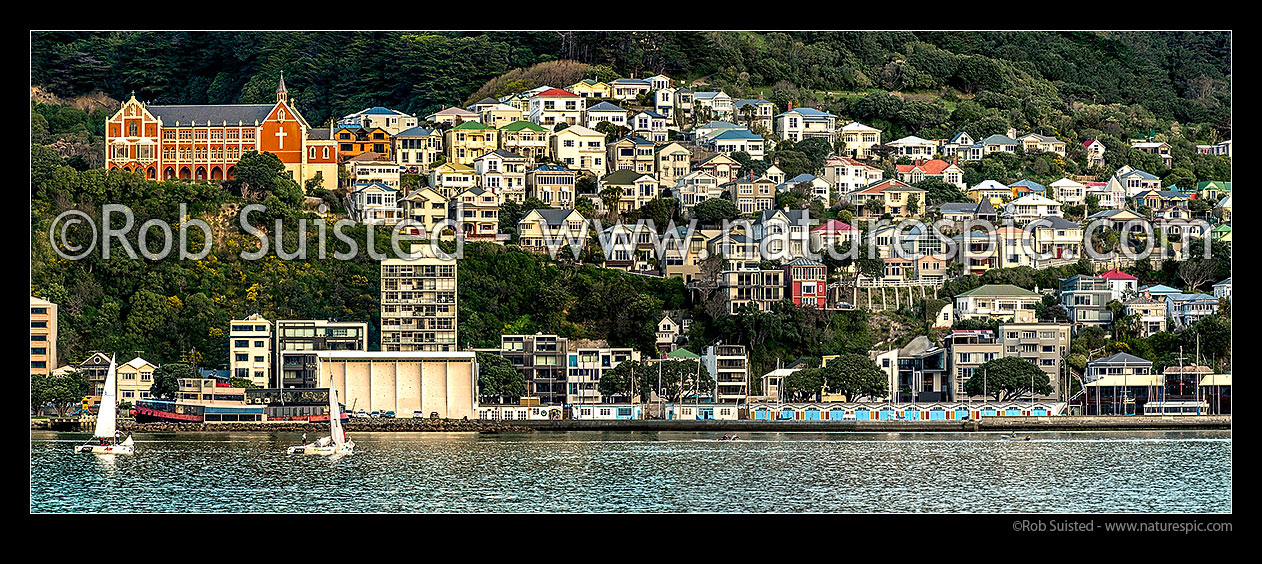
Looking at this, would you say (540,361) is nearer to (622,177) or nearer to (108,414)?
(108,414)

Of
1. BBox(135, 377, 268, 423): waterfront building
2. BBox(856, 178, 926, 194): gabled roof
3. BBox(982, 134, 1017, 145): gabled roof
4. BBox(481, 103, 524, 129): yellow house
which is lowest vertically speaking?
BBox(135, 377, 268, 423): waterfront building

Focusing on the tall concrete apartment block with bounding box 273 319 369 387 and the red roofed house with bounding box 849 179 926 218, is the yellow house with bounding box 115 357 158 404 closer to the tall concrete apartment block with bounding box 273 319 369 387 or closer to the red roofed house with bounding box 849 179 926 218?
the tall concrete apartment block with bounding box 273 319 369 387

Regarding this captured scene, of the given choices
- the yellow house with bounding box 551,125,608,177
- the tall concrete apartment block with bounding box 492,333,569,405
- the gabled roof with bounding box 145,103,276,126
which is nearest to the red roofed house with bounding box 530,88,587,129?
the yellow house with bounding box 551,125,608,177

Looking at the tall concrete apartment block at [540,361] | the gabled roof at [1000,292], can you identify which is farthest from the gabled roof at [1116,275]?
the tall concrete apartment block at [540,361]

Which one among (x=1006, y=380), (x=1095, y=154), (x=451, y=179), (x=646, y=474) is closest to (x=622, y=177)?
(x=451, y=179)

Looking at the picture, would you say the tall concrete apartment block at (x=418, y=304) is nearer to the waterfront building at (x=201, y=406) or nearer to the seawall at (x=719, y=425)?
the seawall at (x=719, y=425)

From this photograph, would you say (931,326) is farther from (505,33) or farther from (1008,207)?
(505,33)
